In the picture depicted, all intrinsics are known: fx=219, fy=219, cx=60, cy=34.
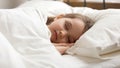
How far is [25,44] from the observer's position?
86cm

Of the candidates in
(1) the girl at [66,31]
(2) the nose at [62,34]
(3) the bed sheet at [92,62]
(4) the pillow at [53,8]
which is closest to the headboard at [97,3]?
(4) the pillow at [53,8]

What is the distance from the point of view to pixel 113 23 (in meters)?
1.08

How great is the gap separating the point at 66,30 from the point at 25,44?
368 mm

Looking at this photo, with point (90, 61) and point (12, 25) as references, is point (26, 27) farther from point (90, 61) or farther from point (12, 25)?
point (90, 61)

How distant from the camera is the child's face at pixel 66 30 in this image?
A: 3.81ft

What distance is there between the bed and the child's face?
0.14 m

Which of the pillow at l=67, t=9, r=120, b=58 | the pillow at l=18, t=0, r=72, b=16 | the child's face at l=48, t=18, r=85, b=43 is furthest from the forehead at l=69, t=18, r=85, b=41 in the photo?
the pillow at l=18, t=0, r=72, b=16

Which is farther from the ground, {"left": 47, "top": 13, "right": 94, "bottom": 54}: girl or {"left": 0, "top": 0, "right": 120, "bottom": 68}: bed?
{"left": 0, "top": 0, "right": 120, "bottom": 68}: bed

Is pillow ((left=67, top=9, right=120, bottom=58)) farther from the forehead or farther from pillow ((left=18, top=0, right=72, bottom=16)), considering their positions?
pillow ((left=18, top=0, right=72, bottom=16))

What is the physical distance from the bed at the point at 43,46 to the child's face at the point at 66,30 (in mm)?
136

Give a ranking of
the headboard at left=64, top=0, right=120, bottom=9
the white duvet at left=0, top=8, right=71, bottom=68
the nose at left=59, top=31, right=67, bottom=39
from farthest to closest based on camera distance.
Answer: the headboard at left=64, top=0, right=120, bottom=9 < the nose at left=59, top=31, right=67, bottom=39 < the white duvet at left=0, top=8, right=71, bottom=68

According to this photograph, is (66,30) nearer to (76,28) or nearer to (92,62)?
(76,28)

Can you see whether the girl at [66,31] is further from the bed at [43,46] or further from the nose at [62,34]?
the bed at [43,46]

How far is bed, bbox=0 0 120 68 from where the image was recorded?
2.60ft
